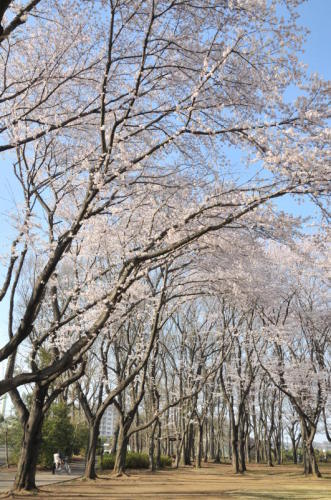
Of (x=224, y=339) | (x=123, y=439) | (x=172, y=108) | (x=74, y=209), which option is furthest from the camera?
(x=224, y=339)

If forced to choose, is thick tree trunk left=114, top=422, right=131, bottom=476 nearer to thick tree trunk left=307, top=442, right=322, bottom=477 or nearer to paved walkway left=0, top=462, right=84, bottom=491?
paved walkway left=0, top=462, right=84, bottom=491

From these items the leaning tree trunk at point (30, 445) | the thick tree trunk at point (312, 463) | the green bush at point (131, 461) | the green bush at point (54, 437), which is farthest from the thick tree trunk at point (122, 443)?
the thick tree trunk at point (312, 463)

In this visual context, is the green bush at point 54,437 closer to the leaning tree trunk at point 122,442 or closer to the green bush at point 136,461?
the leaning tree trunk at point 122,442

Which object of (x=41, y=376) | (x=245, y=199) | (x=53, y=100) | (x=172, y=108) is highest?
(x=53, y=100)

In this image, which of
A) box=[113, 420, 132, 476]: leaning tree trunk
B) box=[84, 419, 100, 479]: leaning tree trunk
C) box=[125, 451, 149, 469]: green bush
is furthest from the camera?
box=[125, 451, 149, 469]: green bush

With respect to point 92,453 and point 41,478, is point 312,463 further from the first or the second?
point 41,478

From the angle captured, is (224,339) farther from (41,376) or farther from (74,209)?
(41,376)

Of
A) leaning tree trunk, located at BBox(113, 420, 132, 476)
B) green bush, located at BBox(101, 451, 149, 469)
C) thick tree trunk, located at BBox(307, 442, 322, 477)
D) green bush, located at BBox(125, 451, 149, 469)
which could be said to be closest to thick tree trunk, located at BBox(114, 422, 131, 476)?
leaning tree trunk, located at BBox(113, 420, 132, 476)

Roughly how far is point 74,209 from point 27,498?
720 cm

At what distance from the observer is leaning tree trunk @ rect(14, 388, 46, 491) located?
31.6 feet

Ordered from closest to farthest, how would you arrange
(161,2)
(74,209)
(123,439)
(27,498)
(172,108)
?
1. (161,2)
2. (172,108)
3. (27,498)
4. (74,209)
5. (123,439)

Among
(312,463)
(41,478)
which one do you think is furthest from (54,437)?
(312,463)

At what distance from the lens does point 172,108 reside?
23.3 ft

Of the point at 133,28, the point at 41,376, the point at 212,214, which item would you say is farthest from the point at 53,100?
the point at 41,376
